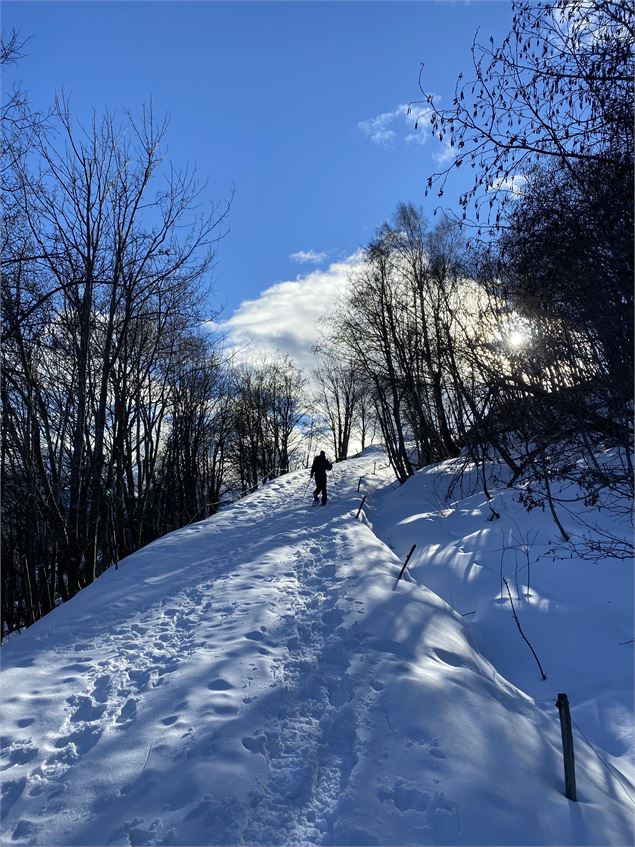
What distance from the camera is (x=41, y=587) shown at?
43.2 feet

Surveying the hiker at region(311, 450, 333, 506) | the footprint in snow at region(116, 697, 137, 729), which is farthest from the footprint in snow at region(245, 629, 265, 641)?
the hiker at region(311, 450, 333, 506)

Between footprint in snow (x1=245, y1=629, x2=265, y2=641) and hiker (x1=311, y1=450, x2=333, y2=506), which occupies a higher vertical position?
hiker (x1=311, y1=450, x2=333, y2=506)

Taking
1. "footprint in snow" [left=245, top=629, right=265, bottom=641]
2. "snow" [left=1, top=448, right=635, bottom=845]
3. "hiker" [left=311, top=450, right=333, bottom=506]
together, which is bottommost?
"snow" [left=1, top=448, right=635, bottom=845]

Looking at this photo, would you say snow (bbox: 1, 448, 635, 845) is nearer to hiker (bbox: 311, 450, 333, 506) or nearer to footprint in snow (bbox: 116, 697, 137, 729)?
footprint in snow (bbox: 116, 697, 137, 729)

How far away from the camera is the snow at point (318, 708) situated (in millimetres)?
3152

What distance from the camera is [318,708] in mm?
4426

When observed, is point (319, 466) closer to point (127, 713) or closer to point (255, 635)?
point (255, 635)

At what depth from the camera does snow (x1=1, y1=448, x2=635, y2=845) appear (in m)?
3.15

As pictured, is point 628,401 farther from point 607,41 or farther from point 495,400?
point 607,41

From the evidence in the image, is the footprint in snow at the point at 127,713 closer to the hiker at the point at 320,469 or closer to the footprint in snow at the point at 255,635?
the footprint in snow at the point at 255,635

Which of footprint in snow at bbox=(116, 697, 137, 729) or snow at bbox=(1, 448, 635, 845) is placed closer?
snow at bbox=(1, 448, 635, 845)

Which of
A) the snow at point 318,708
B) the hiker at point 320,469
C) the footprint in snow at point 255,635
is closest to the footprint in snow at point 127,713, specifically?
the snow at point 318,708

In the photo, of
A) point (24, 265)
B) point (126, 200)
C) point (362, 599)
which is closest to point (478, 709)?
point (362, 599)

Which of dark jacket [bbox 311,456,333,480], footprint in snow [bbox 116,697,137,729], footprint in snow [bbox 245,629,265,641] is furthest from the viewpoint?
dark jacket [bbox 311,456,333,480]
